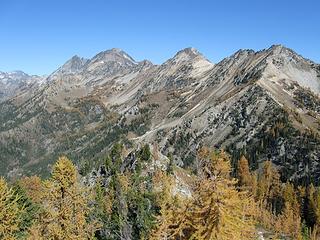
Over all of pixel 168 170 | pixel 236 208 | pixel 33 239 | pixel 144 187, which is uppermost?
pixel 168 170

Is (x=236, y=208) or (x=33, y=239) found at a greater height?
(x=236, y=208)

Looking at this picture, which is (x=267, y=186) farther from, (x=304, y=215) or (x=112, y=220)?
(x=112, y=220)

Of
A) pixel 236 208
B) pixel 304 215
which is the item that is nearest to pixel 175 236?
pixel 236 208

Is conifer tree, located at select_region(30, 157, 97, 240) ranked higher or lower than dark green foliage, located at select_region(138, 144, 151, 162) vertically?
lower

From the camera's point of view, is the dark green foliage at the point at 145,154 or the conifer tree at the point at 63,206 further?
the dark green foliage at the point at 145,154

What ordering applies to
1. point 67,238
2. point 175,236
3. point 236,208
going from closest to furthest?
point 236,208 → point 175,236 → point 67,238

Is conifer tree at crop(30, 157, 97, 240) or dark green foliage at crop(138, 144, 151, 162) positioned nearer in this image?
conifer tree at crop(30, 157, 97, 240)

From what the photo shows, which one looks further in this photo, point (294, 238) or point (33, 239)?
point (294, 238)

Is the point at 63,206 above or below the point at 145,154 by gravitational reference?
below

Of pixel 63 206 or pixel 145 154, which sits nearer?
pixel 63 206

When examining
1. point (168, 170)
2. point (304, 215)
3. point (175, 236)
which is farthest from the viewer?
point (304, 215)

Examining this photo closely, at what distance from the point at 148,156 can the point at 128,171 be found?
648 cm

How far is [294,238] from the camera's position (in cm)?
14112

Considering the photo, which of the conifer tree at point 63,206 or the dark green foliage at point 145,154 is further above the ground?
the dark green foliage at point 145,154
